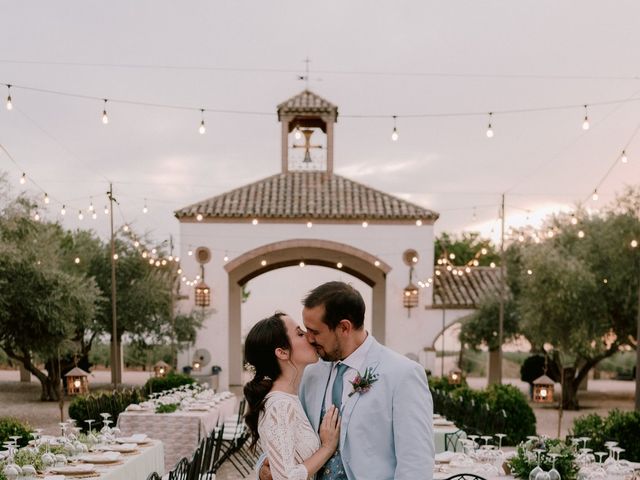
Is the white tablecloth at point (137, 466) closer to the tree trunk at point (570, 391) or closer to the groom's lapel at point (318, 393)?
the groom's lapel at point (318, 393)

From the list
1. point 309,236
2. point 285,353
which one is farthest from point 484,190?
point 285,353

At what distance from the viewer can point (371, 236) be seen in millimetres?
25094

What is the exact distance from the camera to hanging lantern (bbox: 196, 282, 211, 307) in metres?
24.6

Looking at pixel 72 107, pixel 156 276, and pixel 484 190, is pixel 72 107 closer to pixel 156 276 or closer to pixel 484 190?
pixel 156 276

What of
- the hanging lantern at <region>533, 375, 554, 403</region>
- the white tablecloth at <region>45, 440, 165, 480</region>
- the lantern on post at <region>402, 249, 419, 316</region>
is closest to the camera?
the white tablecloth at <region>45, 440, 165, 480</region>

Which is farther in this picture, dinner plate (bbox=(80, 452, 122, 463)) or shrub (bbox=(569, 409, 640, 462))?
shrub (bbox=(569, 409, 640, 462))

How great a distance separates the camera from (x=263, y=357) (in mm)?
3371

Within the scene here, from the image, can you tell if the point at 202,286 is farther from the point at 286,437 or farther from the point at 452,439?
the point at 286,437

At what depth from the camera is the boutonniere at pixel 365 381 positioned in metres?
2.86

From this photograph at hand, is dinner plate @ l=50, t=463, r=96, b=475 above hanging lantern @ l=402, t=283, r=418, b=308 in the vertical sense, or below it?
→ below

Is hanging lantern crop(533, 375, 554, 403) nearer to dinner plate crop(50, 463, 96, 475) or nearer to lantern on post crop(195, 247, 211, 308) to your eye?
dinner plate crop(50, 463, 96, 475)

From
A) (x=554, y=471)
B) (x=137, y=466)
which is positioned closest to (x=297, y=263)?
(x=137, y=466)

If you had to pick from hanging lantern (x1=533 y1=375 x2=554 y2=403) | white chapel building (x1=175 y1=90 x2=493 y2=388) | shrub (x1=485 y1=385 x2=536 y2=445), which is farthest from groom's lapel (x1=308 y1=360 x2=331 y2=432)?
white chapel building (x1=175 y1=90 x2=493 y2=388)

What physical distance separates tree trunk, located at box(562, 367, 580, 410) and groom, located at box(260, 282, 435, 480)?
20.3m
